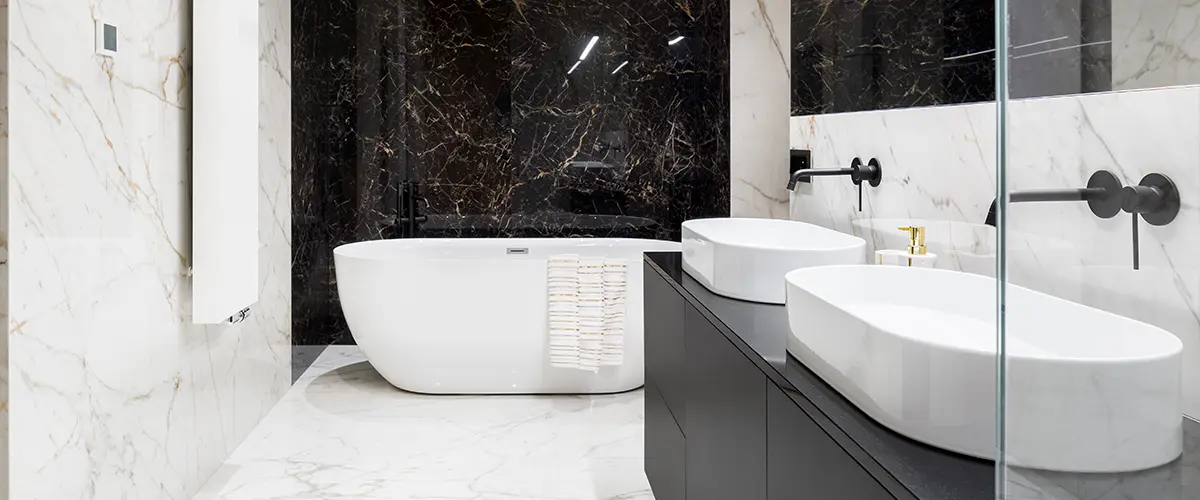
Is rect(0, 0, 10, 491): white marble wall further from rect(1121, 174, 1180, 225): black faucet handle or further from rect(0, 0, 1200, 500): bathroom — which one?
rect(1121, 174, 1180, 225): black faucet handle

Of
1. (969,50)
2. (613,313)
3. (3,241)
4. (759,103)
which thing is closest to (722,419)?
(969,50)

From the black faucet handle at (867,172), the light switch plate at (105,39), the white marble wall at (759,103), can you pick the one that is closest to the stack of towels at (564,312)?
the white marble wall at (759,103)

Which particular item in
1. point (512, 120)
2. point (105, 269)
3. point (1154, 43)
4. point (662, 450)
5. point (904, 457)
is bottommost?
point (662, 450)

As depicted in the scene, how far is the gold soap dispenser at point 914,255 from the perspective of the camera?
62.1 inches

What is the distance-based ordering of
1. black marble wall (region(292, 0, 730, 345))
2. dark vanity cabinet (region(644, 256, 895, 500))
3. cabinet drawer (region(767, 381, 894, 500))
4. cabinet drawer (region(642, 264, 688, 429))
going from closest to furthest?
1. cabinet drawer (region(767, 381, 894, 500))
2. dark vanity cabinet (region(644, 256, 895, 500))
3. cabinet drawer (region(642, 264, 688, 429))
4. black marble wall (region(292, 0, 730, 345))

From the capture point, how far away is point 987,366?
754 millimetres

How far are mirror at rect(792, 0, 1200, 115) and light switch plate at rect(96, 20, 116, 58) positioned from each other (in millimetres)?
1882

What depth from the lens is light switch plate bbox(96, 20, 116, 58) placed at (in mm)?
1914

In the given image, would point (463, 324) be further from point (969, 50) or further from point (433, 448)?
point (969, 50)

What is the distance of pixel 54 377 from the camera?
69.1 inches

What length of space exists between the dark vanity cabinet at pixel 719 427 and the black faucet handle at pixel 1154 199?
381 millimetres

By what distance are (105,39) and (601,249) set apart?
268cm

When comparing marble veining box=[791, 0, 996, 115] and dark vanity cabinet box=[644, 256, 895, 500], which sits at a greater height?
marble veining box=[791, 0, 996, 115]

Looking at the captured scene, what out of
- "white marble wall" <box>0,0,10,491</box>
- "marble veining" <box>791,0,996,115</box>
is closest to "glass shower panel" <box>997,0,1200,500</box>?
"marble veining" <box>791,0,996,115</box>
